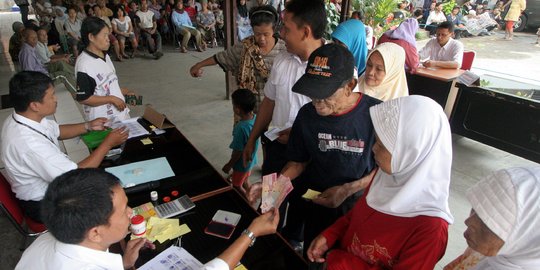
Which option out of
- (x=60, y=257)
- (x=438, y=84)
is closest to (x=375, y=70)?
(x=60, y=257)

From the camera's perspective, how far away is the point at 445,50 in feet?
15.2

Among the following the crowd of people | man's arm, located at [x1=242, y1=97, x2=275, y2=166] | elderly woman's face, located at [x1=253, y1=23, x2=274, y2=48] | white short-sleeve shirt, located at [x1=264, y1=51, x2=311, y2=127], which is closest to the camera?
white short-sleeve shirt, located at [x1=264, y1=51, x2=311, y2=127]

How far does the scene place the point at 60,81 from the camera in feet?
18.6

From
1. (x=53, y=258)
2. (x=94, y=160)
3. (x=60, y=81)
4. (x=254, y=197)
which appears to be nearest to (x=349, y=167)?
(x=254, y=197)

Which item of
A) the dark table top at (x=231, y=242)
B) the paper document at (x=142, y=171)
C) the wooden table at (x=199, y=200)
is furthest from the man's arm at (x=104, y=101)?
the dark table top at (x=231, y=242)

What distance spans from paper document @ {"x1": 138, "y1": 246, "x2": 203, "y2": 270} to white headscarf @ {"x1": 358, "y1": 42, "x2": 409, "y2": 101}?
179cm

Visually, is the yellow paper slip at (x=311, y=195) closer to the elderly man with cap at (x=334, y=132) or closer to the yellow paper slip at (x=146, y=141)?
the elderly man with cap at (x=334, y=132)

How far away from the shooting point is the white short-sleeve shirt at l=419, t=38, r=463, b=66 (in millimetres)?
4461

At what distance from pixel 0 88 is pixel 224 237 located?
20.8 feet

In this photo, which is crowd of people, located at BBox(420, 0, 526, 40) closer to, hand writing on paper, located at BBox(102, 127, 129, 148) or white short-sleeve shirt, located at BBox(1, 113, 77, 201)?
hand writing on paper, located at BBox(102, 127, 129, 148)

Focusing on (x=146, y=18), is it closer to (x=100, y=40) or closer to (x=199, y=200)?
(x=100, y=40)

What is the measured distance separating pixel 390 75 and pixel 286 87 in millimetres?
938

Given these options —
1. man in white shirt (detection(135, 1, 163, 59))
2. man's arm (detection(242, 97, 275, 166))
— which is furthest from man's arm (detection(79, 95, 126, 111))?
man in white shirt (detection(135, 1, 163, 59))

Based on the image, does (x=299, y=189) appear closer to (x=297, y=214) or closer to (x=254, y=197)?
(x=297, y=214)
